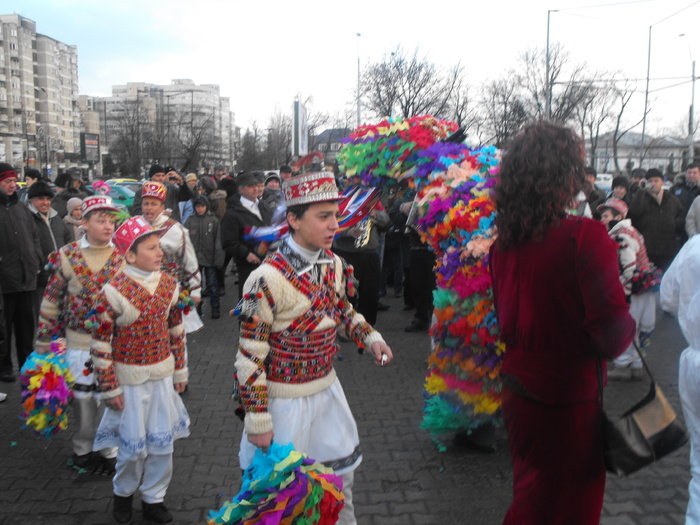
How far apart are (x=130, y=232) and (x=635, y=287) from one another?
5130 millimetres

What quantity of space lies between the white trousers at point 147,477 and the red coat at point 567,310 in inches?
85.3

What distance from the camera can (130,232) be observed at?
3811mm

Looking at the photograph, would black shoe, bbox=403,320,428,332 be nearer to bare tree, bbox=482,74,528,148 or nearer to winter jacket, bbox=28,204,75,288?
winter jacket, bbox=28,204,75,288

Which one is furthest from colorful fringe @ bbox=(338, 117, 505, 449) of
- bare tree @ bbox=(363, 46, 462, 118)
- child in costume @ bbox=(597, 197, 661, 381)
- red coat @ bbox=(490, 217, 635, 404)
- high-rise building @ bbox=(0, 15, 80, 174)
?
high-rise building @ bbox=(0, 15, 80, 174)

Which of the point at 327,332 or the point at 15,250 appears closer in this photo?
the point at 327,332

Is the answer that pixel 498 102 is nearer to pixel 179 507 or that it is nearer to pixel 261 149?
pixel 261 149

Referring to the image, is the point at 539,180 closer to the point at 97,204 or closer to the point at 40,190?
the point at 97,204

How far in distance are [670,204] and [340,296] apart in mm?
7608

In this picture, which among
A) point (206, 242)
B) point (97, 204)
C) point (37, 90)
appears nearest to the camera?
point (97, 204)

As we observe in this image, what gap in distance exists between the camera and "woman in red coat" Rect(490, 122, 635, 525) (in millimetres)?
2373

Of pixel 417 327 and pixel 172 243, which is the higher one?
pixel 172 243

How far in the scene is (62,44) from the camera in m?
122

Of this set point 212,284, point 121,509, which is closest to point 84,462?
→ point 121,509

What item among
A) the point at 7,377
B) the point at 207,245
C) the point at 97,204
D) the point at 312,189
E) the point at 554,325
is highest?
the point at 312,189
